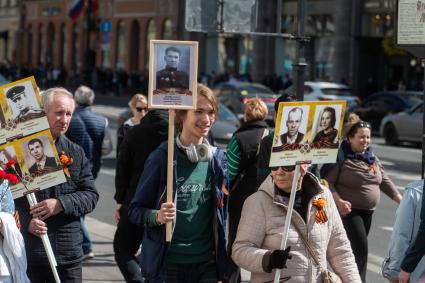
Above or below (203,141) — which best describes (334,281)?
below

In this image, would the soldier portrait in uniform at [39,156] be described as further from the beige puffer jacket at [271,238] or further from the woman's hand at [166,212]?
the beige puffer jacket at [271,238]

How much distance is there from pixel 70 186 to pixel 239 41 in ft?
169

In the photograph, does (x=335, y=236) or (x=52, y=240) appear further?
(x=52, y=240)

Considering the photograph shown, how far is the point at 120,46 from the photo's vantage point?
67625 mm

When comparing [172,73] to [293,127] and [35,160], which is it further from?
[35,160]

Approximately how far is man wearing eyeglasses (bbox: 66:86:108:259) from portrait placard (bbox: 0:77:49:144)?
14.5ft

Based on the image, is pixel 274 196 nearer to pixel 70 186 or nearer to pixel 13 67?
pixel 70 186

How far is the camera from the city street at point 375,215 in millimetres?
10789

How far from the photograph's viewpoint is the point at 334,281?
5.57m

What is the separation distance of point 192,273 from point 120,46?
6221 cm

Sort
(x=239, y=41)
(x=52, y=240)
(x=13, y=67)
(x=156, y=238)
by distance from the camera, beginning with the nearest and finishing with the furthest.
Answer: (x=156, y=238) → (x=52, y=240) → (x=239, y=41) → (x=13, y=67)

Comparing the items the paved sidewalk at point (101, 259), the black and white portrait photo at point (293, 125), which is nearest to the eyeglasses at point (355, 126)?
the paved sidewalk at point (101, 259)

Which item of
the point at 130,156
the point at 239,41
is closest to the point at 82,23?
the point at 239,41

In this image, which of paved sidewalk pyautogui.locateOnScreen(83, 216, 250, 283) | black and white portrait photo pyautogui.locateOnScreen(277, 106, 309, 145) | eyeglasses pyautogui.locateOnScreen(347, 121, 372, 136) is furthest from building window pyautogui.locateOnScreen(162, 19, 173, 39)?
black and white portrait photo pyautogui.locateOnScreen(277, 106, 309, 145)
